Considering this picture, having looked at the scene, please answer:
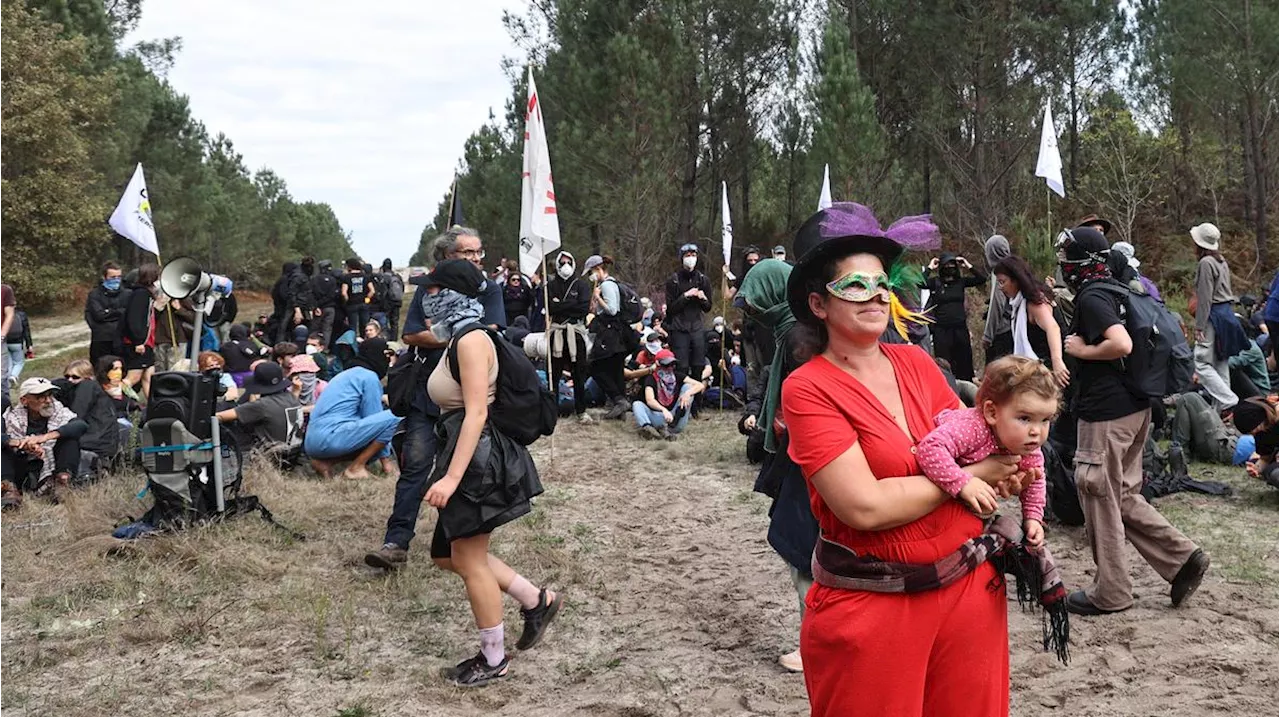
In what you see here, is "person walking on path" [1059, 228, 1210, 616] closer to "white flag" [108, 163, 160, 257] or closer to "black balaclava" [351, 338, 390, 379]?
"black balaclava" [351, 338, 390, 379]

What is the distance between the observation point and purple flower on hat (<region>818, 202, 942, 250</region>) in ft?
7.70

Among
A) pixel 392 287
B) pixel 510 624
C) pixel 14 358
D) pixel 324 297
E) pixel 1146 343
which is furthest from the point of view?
pixel 392 287

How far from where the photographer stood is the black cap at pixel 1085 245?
4625 millimetres

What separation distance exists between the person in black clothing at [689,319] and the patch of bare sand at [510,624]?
4.56 m

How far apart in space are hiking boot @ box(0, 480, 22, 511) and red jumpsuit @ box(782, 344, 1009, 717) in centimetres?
703

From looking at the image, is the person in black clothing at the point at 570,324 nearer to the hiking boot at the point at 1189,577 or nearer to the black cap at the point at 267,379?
the black cap at the point at 267,379

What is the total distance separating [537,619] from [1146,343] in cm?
299

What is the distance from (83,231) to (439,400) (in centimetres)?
2848

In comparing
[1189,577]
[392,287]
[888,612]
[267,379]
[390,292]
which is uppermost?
[392,287]

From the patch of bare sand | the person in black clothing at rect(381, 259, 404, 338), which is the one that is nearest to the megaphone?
the patch of bare sand

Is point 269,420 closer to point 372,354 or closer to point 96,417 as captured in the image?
point 372,354

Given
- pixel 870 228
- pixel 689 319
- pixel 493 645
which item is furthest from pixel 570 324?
pixel 870 228

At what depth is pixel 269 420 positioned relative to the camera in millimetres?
8758

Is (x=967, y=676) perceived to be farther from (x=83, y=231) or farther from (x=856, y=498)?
(x=83, y=231)
